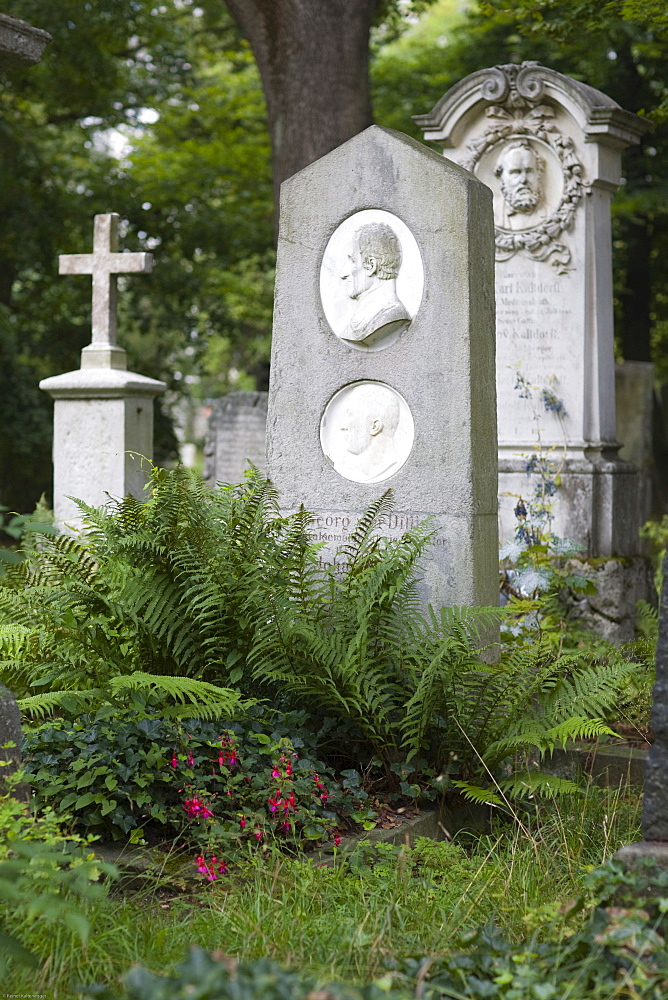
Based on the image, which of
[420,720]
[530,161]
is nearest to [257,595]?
[420,720]

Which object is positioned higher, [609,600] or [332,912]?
[609,600]

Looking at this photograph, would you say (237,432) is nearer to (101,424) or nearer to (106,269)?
(106,269)

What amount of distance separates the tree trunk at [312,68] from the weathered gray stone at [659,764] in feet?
25.8

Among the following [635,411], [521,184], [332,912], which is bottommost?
[332,912]

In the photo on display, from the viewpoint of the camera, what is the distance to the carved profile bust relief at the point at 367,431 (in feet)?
16.4

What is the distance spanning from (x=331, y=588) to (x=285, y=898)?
5.02 feet

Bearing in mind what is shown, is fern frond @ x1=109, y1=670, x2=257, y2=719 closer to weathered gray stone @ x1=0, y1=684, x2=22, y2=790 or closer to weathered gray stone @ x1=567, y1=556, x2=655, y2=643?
weathered gray stone @ x1=0, y1=684, x2=22, y2=790

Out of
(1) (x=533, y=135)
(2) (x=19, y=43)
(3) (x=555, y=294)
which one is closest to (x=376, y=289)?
(2) (x=19, y=43)

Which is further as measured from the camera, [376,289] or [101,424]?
[101,424]

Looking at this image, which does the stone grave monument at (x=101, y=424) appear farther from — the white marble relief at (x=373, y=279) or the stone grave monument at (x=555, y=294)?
the white marble relief at (x=373, y=279)

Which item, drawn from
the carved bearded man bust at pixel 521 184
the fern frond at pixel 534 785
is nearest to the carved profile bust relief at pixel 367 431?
the fern frond at pixel 534 785

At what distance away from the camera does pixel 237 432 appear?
36.5ft

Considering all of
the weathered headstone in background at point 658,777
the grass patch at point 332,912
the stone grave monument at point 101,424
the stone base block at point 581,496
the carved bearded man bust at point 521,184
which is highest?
the carved bearded man bust at point 521,184

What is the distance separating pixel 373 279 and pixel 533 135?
3.27 metres
